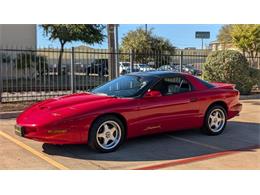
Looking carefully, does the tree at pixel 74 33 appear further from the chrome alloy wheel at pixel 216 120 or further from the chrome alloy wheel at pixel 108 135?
the chrome alloy wheel at pixel 108 135

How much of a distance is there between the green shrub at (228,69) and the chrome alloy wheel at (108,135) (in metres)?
9.25

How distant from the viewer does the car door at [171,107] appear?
7074mm

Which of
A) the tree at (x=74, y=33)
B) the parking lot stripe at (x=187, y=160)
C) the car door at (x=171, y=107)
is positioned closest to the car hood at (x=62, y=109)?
the car door at (x=171, y=107)

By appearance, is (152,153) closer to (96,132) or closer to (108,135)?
(108,135)

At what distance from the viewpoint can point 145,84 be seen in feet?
24.1

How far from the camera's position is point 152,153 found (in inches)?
261

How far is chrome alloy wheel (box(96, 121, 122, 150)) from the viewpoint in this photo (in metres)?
6.52

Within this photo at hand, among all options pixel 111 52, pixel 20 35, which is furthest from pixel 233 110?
pixel 20 35

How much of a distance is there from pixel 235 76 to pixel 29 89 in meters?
7.51

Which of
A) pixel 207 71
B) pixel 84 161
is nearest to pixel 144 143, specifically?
pixel 84 161

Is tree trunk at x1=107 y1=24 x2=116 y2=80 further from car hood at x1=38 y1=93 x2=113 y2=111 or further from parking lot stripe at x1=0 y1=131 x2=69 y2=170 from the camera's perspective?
car hood at x1=38 y1=93 x2=113 y2=111

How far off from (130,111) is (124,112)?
129 millimetres

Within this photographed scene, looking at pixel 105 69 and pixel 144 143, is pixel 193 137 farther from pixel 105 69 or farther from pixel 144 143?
pixel 105 69

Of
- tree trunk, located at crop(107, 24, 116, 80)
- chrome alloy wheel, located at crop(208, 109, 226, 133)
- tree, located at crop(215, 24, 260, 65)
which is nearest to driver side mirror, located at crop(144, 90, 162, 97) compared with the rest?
chrome alloy wheel, located at crop(208, 109, 226, 133)
